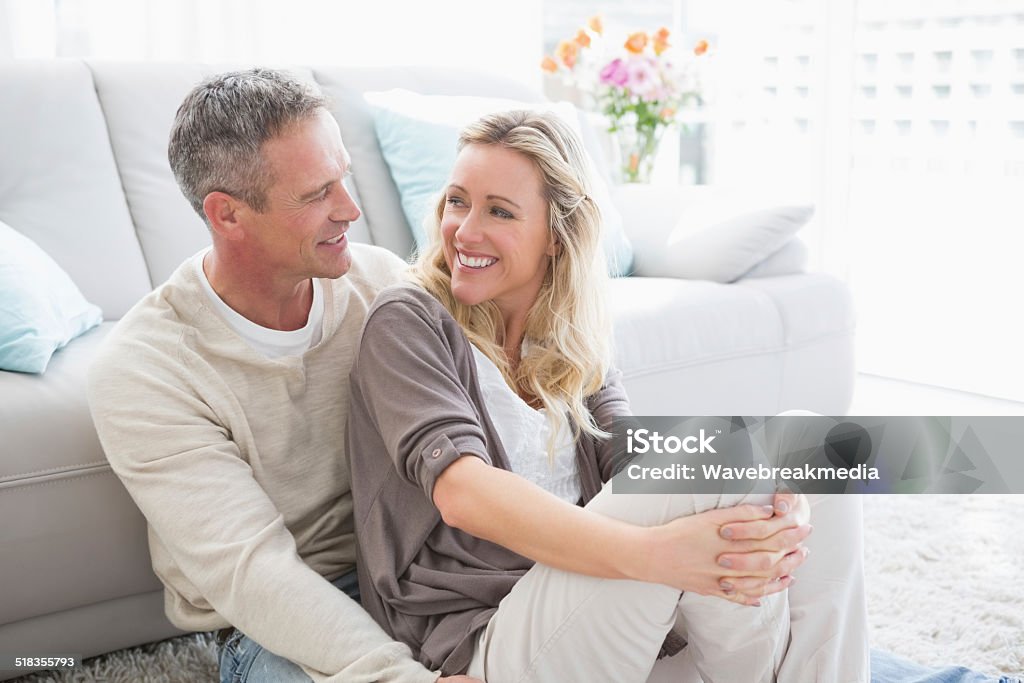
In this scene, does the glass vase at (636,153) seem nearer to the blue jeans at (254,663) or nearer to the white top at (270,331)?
the white top at (270,331)

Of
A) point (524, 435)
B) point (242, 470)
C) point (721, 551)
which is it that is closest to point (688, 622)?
point (721, 551)

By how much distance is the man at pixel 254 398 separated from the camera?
130 centimetres

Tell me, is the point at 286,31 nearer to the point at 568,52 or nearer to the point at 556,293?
the point at 568,52

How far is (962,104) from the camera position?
3.60m

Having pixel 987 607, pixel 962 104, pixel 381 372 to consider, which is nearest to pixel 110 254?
pixel 381 372

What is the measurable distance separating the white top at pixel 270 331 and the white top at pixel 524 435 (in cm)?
25

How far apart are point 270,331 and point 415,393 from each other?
12.2 inches

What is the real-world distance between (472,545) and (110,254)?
119 centimetres

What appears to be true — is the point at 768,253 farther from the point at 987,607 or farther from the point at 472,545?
the point at 472,545

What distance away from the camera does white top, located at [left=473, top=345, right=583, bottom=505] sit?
1.44 meters

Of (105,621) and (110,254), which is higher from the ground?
(110,254)

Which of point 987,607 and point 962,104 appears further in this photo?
point 962,104

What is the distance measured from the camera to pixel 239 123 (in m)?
1.40

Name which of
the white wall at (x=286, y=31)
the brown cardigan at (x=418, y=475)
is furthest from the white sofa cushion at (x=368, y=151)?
the brown cardigan at (x=418, y=475)
